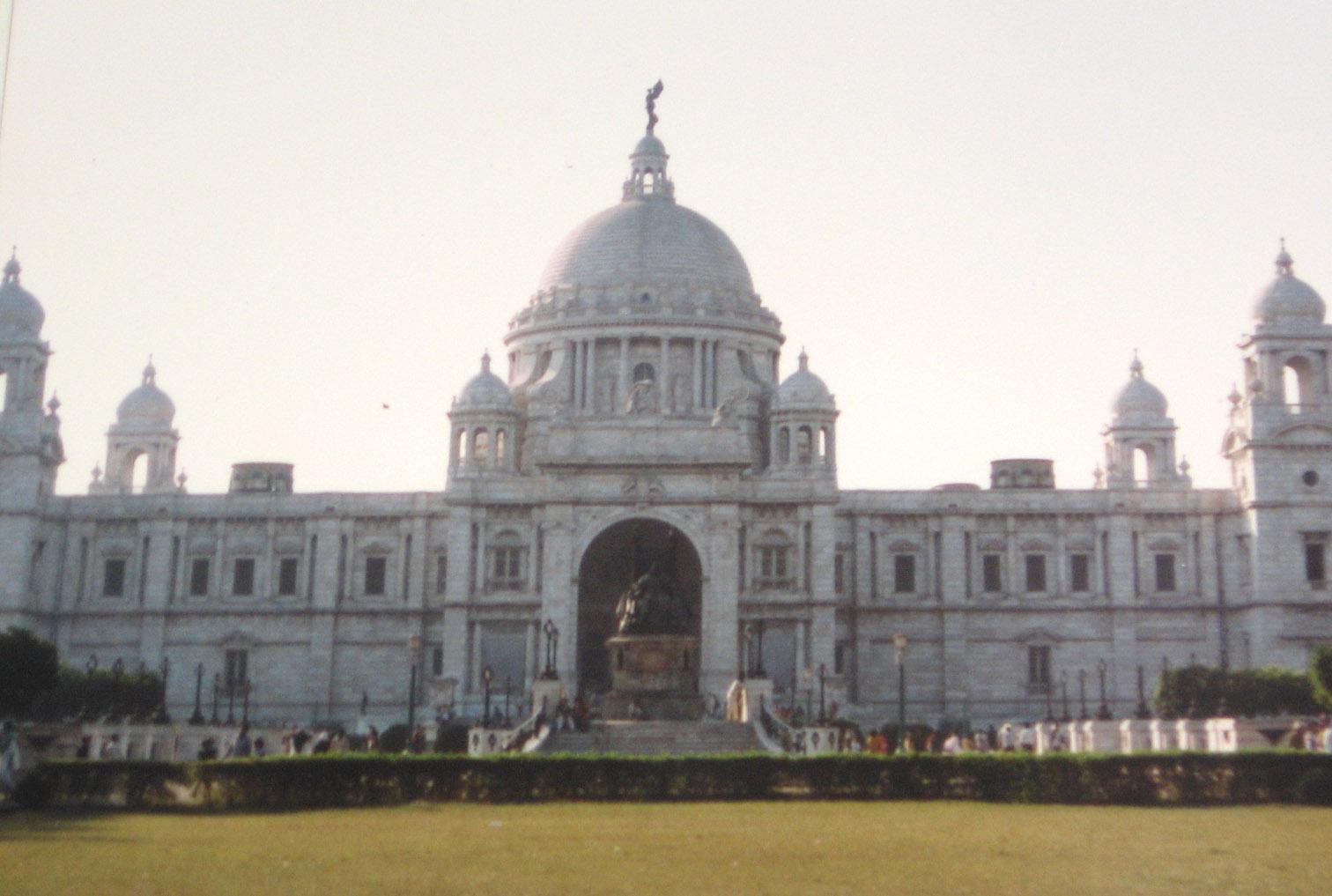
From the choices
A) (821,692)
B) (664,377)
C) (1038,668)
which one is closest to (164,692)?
(821,692)

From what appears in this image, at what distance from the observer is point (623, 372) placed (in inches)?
3605

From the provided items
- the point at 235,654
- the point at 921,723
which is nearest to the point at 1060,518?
the point at 921,723

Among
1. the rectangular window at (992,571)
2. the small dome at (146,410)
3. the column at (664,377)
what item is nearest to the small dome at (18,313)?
the small dome at (146,410)

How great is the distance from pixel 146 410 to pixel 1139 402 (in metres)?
53.1

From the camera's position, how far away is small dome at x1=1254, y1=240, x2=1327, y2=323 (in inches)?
3155

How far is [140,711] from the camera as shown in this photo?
7056 cm

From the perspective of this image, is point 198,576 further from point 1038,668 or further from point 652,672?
point 1038,668

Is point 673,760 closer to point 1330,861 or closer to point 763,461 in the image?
point 1330,861

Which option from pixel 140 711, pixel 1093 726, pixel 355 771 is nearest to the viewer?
pixel 355 771

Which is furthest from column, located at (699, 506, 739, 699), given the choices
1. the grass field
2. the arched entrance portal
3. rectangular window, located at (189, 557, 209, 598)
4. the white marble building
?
→ the grass field

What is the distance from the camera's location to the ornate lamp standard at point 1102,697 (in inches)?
2810

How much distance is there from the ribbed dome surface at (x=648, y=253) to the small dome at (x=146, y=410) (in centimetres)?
2130

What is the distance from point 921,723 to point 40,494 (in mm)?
42183

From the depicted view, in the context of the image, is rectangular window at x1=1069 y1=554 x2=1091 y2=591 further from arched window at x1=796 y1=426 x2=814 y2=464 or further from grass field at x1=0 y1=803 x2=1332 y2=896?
grass field at x1=0 y1=803 x2=1332 y2=896
